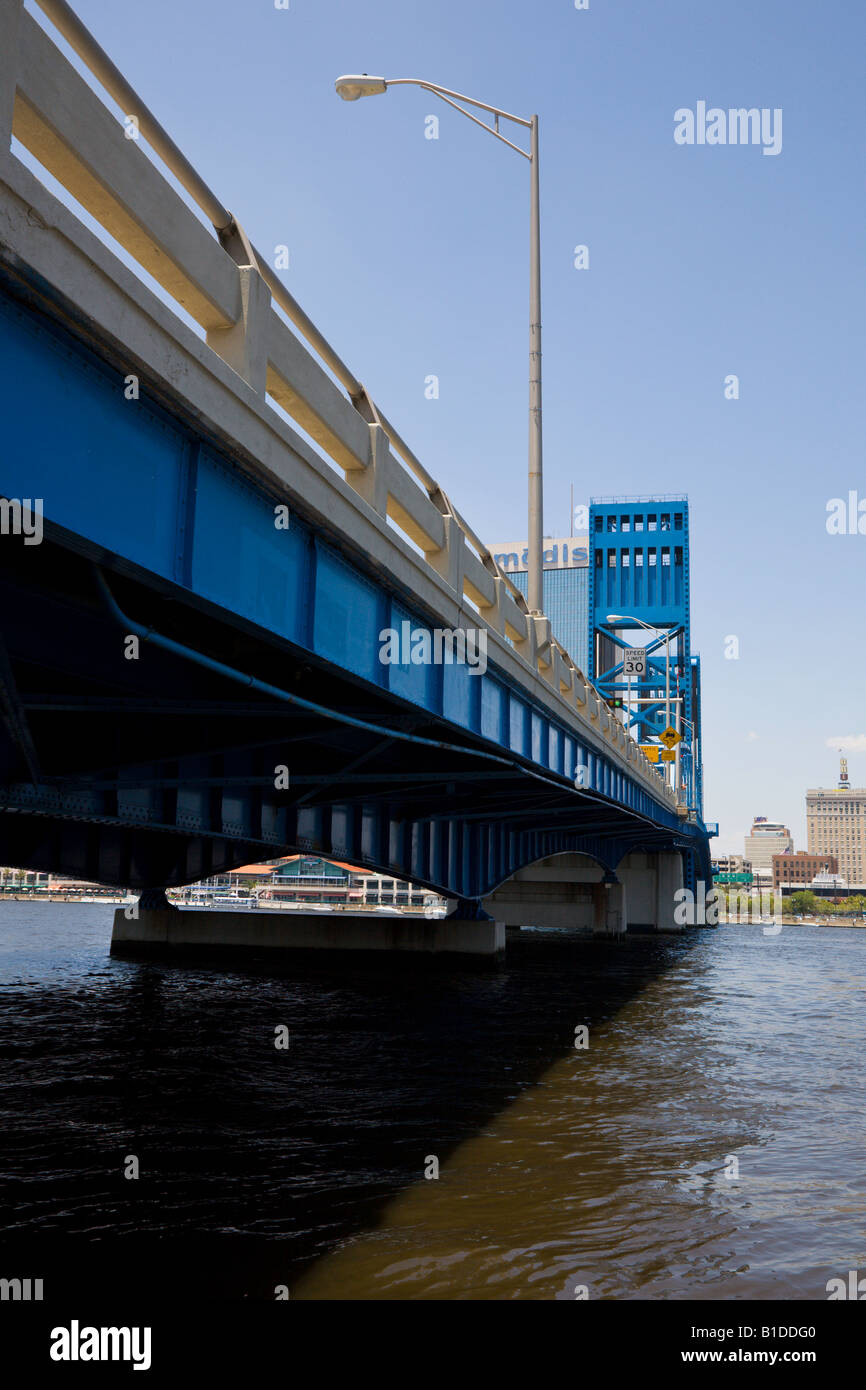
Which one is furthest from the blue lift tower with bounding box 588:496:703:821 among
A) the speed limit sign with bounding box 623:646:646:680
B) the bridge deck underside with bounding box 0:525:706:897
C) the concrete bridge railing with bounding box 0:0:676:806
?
the concrete bridge railing with bounding box 0:0:676:806

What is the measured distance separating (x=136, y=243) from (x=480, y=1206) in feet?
28.1

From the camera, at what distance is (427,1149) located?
40.7ft

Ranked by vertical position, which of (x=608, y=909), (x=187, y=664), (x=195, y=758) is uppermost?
(x=187, y=664)

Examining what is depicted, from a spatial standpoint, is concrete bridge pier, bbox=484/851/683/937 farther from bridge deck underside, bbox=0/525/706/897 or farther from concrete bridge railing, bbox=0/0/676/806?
concrete bridge railing, bbox=0/0/676/806

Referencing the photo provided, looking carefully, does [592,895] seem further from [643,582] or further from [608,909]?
[643,582]

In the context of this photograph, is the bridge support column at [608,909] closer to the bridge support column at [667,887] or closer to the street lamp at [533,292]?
the bridge support column at [667,887]

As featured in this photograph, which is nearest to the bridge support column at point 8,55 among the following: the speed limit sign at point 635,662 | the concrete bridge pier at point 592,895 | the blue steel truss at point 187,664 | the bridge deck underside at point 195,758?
the blue steel truss at point 187,664

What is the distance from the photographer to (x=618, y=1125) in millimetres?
13719

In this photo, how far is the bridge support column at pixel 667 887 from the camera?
7500cm

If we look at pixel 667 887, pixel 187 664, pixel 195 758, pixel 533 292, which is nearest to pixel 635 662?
pixel 667 887

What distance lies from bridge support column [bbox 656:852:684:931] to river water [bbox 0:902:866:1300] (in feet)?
159

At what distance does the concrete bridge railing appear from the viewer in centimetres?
616

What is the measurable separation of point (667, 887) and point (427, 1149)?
216 ft
